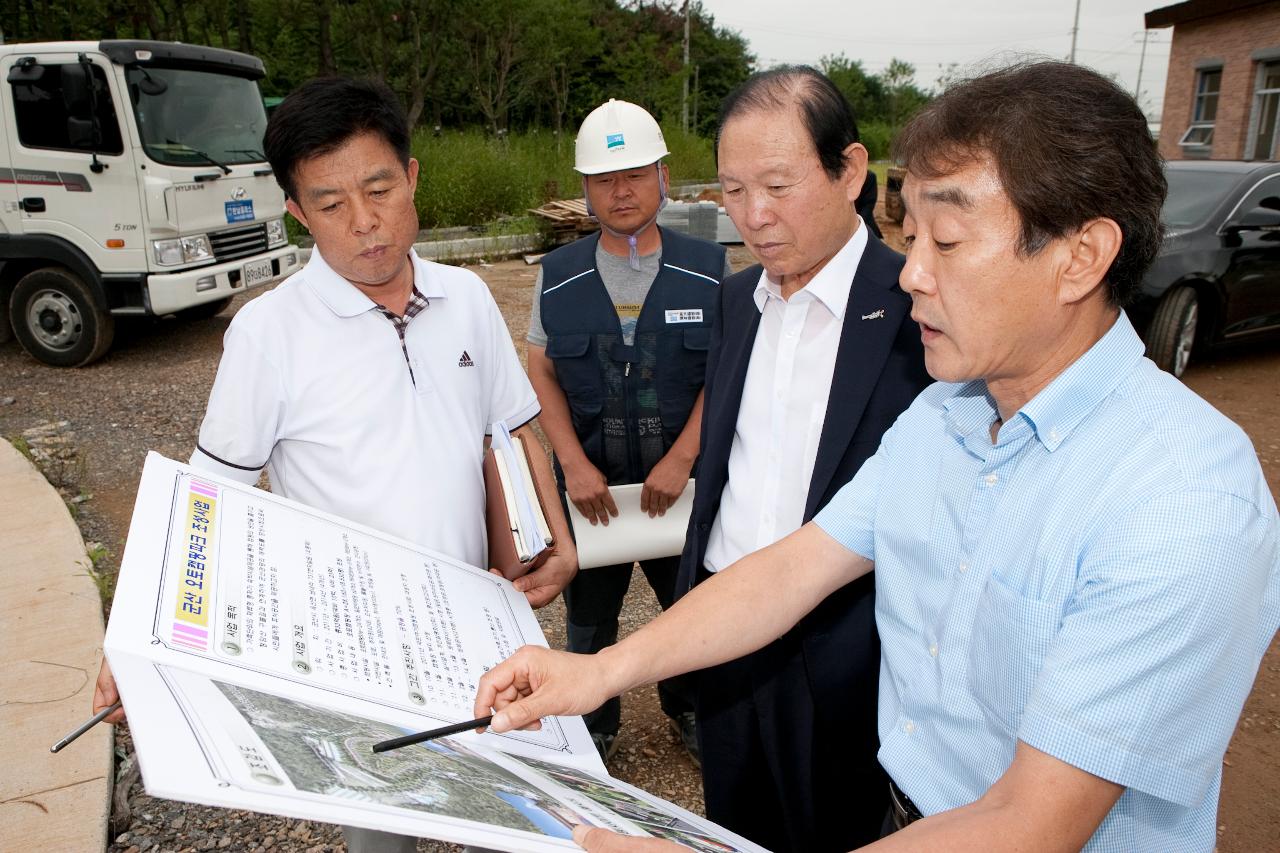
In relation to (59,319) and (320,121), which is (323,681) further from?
(59,319)

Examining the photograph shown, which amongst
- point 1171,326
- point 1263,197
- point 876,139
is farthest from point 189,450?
point 876,139

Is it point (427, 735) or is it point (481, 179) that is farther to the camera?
point (481, 179)

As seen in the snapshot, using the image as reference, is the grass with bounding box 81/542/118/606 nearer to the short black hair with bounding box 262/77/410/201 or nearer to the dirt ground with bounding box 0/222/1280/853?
the dirt ground with bounding box 0/222/1280/853

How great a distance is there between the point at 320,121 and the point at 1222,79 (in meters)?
21.8

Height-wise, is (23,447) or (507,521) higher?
(507,521)

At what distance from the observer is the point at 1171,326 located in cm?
645

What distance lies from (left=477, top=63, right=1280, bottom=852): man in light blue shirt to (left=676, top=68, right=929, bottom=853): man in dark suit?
20.1 inches

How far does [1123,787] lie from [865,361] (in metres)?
1.05

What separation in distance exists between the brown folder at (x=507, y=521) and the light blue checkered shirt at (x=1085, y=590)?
25.6 inches

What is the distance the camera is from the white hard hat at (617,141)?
2.97m

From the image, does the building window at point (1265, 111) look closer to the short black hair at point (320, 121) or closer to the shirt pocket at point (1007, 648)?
the short black hair at point (320, 121)

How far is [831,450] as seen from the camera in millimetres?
1852

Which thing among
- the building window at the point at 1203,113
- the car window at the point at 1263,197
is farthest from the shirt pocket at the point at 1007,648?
the building window at the point at 1203,113

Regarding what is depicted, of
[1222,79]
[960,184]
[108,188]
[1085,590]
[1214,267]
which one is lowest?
[1214,267]
